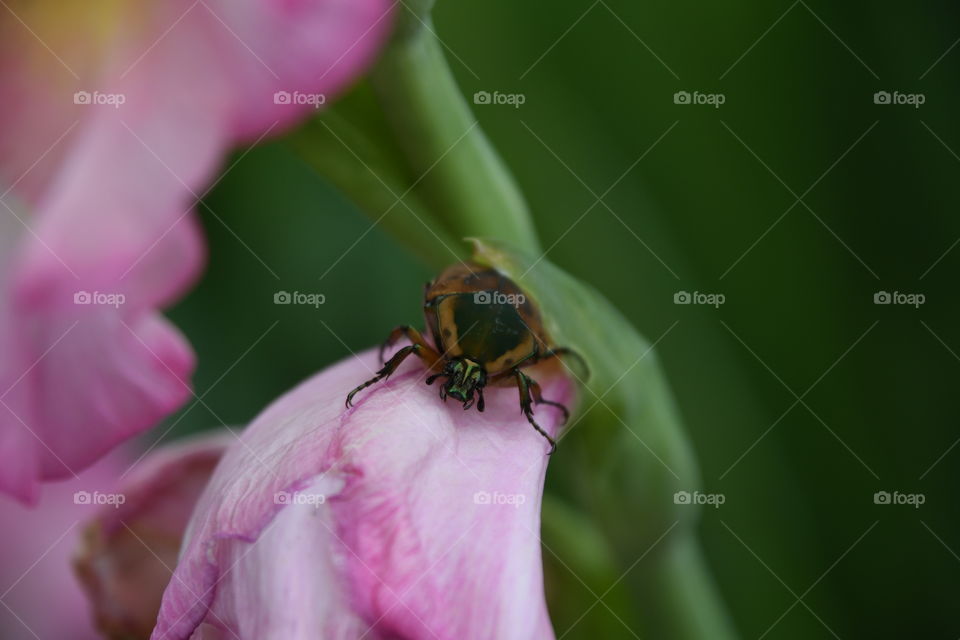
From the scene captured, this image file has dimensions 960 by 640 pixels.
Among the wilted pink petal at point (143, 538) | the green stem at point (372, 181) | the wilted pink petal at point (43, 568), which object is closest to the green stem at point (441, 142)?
the green stem at point (372, 181)

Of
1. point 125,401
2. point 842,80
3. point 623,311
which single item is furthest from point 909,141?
point 125,401

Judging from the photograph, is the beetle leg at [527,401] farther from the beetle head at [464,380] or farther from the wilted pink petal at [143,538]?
the wilted pink petal at [143,538]

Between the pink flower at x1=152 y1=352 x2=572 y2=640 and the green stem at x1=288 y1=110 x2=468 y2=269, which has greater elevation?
the green stem at x1=288 y1=110 x2=468 y2=269

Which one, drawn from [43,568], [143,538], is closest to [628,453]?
[143,538]

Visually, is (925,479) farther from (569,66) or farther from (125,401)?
(125,401)

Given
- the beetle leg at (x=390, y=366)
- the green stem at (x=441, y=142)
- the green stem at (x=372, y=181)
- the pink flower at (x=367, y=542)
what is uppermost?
the green stem at (x=441, y=142)

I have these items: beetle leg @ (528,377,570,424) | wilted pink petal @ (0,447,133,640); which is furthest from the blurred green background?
beetle leg @ (528,377,570,424)

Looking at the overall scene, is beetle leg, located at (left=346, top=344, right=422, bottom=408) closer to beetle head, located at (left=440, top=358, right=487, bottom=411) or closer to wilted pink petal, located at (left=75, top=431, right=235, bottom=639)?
beetle head, located at (left=440, top=358, right=487, bottom=411)
